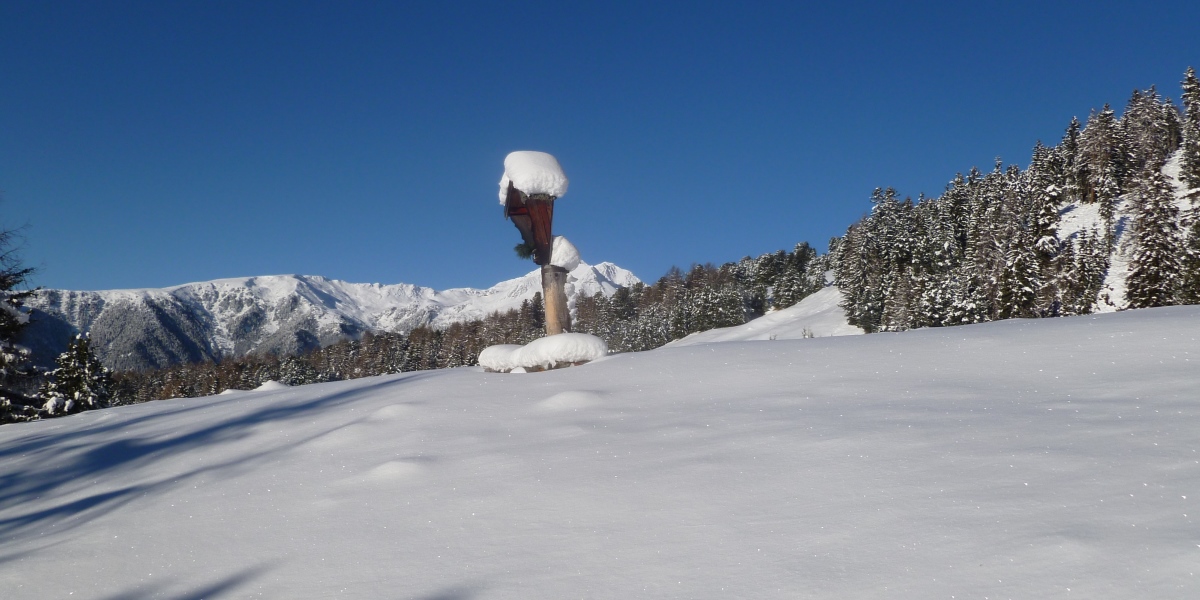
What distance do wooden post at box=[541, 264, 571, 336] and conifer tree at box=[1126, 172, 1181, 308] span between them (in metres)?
36.0

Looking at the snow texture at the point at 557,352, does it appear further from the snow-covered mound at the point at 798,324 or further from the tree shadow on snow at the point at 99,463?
the snow-covered mound at the point at 798,324

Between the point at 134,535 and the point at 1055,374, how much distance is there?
30.8 feet

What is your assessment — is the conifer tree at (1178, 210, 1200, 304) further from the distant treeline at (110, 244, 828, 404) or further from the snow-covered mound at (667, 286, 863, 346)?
the distant treeline at (110, 244, 828, 404)

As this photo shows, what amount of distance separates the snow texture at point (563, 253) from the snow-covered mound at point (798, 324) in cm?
5358

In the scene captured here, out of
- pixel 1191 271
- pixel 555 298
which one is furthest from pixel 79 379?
pixel 1191 271

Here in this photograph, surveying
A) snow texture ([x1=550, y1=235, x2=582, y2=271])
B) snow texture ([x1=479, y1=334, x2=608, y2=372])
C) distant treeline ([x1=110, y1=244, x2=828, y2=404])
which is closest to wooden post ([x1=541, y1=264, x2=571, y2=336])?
snow texture ([x1=550, y1=235, x2=582, y2=271])

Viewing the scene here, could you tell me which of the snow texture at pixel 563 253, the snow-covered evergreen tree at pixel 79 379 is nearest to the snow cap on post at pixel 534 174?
the snow texture at pixel 563 253

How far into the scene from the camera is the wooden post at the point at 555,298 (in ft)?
37.3

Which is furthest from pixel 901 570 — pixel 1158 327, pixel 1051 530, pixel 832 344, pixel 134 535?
pixel 1158 327

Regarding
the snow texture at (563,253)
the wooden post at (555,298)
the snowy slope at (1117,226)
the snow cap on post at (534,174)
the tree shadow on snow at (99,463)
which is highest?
the snowy slope at (1117,226)

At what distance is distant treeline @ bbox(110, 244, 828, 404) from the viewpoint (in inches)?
3305

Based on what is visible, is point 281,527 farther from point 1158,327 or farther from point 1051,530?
point 1158,327

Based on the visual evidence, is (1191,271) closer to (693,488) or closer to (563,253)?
(563,253)

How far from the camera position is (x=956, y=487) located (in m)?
4.16
